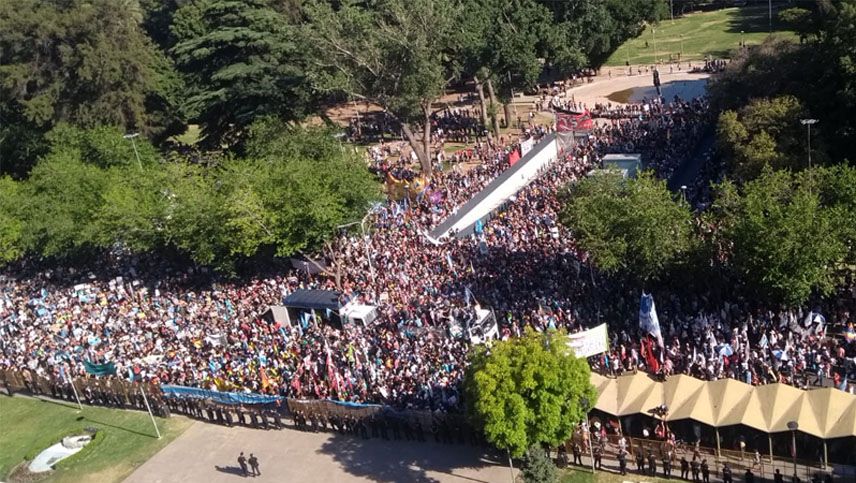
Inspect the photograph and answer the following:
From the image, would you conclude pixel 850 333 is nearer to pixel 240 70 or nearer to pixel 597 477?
pixel 597 477

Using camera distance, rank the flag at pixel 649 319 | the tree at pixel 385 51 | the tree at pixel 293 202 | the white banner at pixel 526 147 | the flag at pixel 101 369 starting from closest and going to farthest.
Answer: the flag at pixel 649 319, the flag at pixel 101 369, the tree at pixel 293 202, the tree at pixel 385 51, the white banner at pixel 526 147

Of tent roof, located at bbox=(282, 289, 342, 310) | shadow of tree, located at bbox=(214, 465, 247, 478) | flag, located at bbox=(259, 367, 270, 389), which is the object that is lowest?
shadow of tree, located at bbox=(214, 465, 247, 478)

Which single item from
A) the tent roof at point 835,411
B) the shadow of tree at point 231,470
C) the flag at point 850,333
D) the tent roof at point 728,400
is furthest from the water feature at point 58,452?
the flag at point 850,333

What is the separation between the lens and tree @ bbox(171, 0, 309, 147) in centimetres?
5134

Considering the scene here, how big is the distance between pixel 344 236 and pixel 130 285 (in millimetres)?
10975

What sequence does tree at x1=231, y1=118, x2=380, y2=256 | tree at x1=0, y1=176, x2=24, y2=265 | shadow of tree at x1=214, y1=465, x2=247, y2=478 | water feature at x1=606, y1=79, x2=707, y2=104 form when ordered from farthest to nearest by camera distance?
water feature at x1=606, y1=79, x2=707, y2=104 < tree at x1=0, y1=176, x2=24, y2=265 < tree at x1=231, y1=118, x2=380, y2=256 < shadow of tree at x1=214, y1=465, x2=247, y2=478

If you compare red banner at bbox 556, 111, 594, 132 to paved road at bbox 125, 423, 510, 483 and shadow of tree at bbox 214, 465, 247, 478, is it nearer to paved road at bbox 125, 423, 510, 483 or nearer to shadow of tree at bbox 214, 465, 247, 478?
paved road at bbox 125, 423, 510, 483

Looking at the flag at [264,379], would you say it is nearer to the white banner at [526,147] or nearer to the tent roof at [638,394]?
the tent roof at [638,394]

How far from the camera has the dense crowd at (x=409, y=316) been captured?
23094mm

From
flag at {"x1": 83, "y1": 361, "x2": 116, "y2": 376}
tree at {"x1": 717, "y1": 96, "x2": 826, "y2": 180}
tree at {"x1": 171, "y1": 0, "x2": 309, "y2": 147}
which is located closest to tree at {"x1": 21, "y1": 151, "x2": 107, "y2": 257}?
tree at {"x1": 171, "y1": 0, "x2": 309, "y2": 147}

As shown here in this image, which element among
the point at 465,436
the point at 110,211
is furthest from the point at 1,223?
the point at 465,436

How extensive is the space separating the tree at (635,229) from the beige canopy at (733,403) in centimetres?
488

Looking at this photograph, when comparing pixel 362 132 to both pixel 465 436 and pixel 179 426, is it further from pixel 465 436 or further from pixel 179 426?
pixel 465 436

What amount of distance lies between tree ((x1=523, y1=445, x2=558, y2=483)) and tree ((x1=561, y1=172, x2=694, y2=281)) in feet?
25.3
